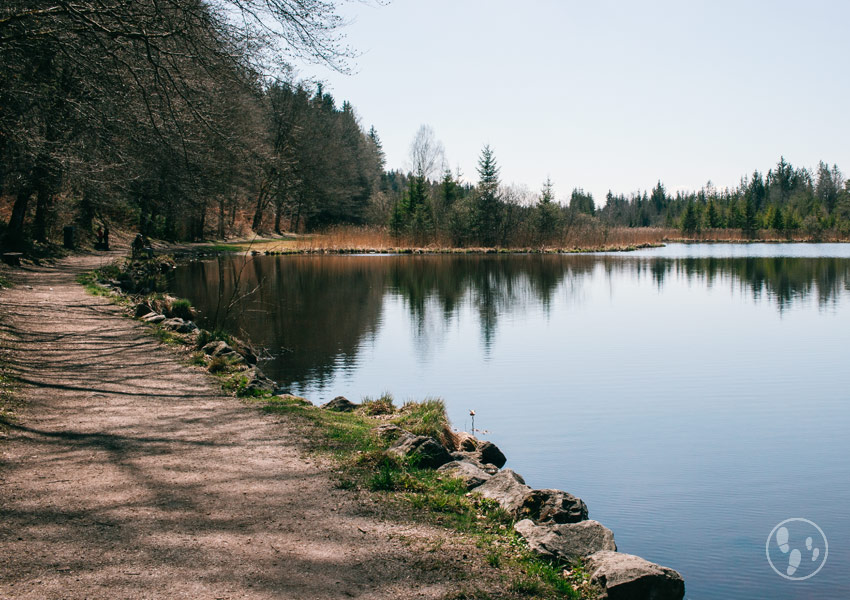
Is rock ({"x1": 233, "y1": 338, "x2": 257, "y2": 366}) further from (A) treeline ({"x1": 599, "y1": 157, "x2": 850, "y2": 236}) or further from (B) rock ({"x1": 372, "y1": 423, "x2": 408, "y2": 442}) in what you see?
(A) treeline ({"x1": 599, "y1": 157, "x2": 850, "y2": 236})

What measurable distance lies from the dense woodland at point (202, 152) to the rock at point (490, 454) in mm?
5759

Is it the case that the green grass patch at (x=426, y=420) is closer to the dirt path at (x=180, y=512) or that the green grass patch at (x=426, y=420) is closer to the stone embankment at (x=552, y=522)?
the stone embankment at (x=552, y=522)

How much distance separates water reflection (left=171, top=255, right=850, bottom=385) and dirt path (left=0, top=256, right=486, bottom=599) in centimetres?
415

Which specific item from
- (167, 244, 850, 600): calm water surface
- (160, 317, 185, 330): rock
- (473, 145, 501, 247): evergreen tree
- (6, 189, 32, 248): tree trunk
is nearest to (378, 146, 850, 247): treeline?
(473, 145, 501, 247): evergreen tree

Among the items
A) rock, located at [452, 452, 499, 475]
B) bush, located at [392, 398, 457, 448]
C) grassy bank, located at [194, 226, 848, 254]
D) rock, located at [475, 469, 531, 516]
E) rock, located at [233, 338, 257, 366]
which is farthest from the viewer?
grassy bank, located at [194, 226, 848, 254]

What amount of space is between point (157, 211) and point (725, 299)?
28.0 m

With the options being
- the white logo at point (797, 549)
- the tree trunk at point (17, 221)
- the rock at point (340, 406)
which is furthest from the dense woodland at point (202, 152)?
the white logo at point (797, 549)

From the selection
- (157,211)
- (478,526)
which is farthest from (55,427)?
(157,211)

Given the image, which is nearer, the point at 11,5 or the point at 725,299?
the point at 11,5

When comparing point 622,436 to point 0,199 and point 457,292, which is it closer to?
point 457,292

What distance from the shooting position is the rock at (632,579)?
13.0 feet

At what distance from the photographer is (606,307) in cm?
2177

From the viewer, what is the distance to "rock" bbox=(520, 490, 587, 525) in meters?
5.20

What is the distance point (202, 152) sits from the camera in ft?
51.9
